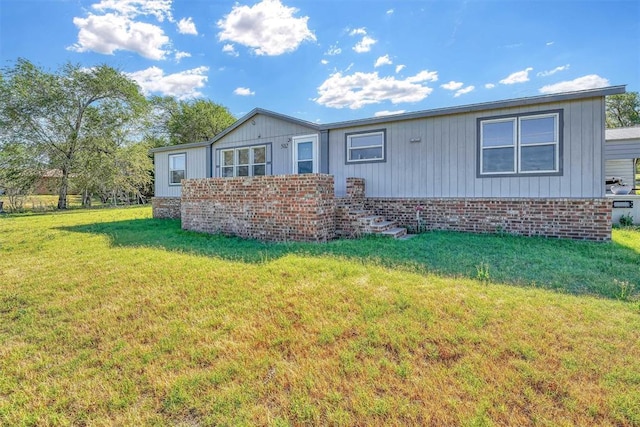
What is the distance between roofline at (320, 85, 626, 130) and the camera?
22.1 ft

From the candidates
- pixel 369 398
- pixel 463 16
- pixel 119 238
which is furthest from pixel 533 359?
pixel 463 16

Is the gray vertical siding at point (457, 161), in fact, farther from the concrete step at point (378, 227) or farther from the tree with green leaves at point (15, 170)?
the tree with green leaves at point (15, 170)

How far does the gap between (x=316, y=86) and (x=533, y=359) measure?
16.1 meters

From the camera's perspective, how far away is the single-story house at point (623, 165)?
391 inches

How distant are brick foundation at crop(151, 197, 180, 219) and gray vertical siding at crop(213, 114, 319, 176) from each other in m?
3.46

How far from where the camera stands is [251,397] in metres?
2.41

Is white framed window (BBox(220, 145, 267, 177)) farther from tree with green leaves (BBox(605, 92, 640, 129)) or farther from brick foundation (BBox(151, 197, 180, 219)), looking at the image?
tree with green leaves (BBox(605, 92, 640, 129))

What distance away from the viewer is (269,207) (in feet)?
25.6

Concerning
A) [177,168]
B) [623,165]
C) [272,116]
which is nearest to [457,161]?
[272,116]

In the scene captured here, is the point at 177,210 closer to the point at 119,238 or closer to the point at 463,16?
the point at 119,238

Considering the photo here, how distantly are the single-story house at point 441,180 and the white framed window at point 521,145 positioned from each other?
2 centimetres

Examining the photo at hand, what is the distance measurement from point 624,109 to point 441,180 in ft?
111

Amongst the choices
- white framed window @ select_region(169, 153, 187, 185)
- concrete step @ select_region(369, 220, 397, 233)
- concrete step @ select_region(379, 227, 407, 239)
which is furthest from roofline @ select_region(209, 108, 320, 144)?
concrete step @ select_region(379, 227, 407, 239)

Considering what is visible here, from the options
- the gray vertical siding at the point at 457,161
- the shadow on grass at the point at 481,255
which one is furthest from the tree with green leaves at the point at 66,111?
the gray vertical siding at the point at 457,161
